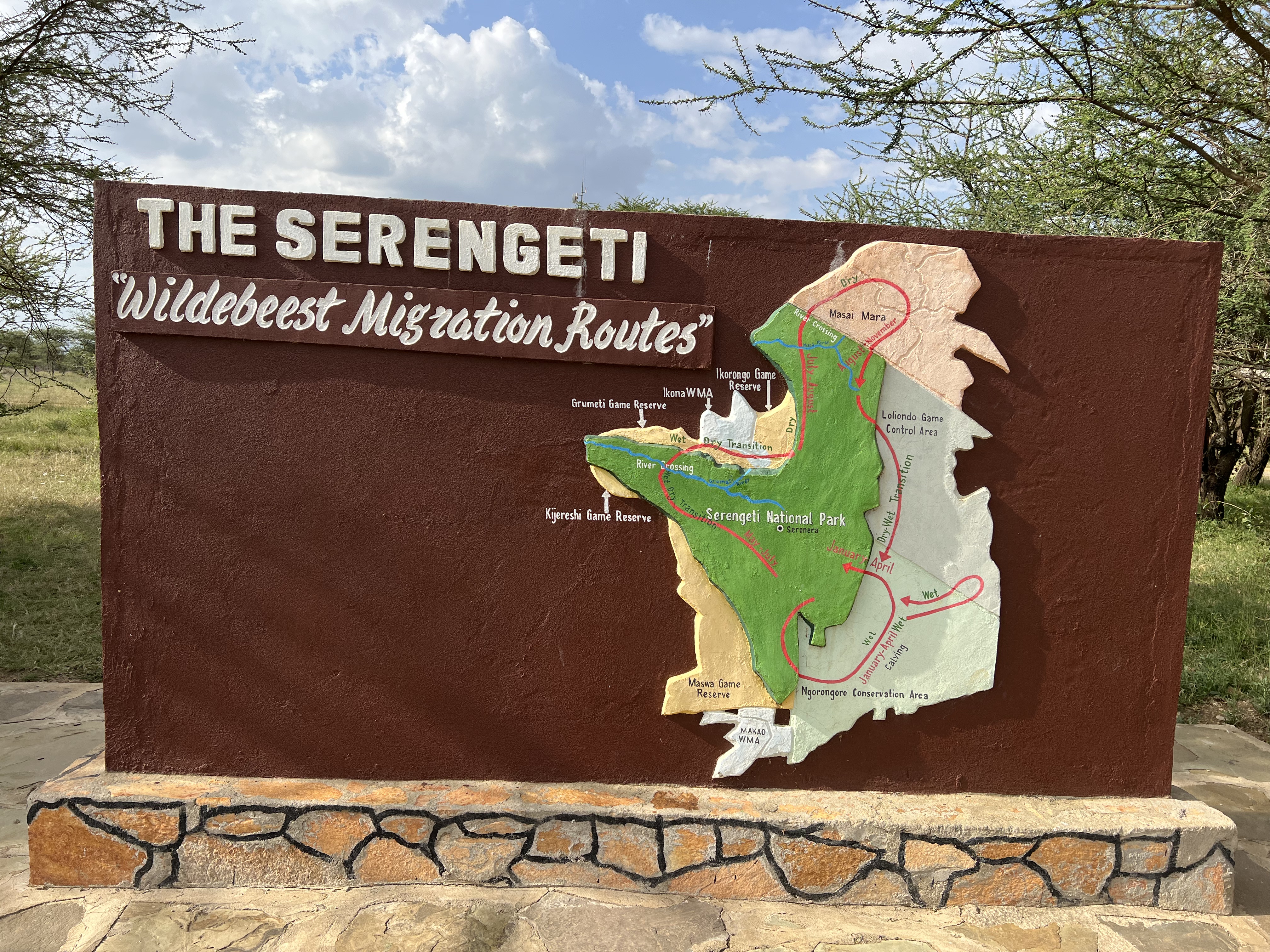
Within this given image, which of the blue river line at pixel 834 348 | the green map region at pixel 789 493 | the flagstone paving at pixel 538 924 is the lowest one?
the flagstone paving at pixel 538 924

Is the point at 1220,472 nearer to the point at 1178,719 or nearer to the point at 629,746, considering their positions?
the point at 1178,719

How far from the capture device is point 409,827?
2.95 meters

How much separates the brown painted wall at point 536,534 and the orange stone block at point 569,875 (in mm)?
320

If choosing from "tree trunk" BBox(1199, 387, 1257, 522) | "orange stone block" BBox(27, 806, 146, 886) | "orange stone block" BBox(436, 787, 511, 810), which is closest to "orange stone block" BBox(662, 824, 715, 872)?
"orange stone block" BBox(436, 787, 511, 810)

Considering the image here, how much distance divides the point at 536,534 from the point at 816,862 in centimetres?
160

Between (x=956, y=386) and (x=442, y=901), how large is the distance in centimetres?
267

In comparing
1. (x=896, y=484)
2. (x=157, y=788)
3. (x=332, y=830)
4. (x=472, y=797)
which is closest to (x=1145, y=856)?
(x=896, y=484)

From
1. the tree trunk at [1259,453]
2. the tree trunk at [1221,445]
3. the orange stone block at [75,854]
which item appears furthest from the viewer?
the tree trunk at [1221,445]

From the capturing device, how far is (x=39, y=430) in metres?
14.2

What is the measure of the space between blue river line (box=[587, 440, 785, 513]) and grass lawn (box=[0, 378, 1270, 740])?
128 inches

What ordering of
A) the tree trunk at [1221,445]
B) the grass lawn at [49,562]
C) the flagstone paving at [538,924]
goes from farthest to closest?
1. the tree trunk at [1221,445]
2. the grass lawn at [49,562]
3. the flagstone paving at [538,924]

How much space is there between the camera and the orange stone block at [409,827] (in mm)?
2951

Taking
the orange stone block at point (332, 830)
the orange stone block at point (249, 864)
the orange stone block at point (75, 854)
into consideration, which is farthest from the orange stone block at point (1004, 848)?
the orange stone block at point (75, 854)

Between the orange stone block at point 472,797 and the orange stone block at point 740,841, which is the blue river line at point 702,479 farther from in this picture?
the orange stone block at point 472,797
